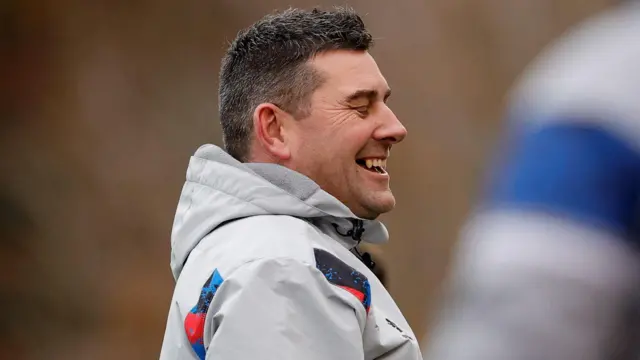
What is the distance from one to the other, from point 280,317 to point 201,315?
7.2 inches

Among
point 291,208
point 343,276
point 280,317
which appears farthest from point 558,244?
point 291,208

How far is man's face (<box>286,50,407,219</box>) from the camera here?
2.16 metres

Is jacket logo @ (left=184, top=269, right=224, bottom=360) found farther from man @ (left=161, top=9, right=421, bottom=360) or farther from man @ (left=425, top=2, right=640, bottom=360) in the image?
man @ (left=425, top=2, right=640, bottom=360)

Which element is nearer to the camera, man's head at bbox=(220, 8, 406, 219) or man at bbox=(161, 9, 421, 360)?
man at bbox=(161, 9, 421, 360)

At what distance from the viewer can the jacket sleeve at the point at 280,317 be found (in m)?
1.73

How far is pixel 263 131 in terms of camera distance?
85.9 inches

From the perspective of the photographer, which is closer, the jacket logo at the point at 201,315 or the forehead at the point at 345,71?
the jacket logo at the point at 201,315

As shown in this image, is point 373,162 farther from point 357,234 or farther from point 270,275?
point 270,275

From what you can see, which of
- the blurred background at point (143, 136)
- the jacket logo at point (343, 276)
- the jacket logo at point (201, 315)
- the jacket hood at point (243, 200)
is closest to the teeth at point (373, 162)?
the jacket hood at point (243, 200)

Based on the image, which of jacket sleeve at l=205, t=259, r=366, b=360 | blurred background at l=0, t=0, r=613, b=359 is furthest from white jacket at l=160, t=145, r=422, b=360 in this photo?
blurred background at l=0, t=0, r=613, b=359

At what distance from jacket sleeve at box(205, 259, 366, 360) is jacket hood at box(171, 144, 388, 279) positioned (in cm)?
24

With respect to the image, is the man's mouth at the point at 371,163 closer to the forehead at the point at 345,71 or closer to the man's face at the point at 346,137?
the man's face at the point at 346,137

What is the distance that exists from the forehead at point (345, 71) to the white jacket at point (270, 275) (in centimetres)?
21

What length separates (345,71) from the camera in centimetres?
220
